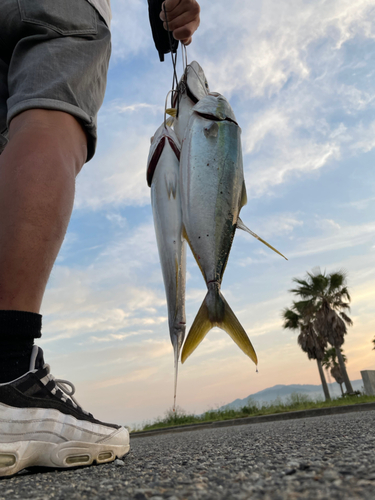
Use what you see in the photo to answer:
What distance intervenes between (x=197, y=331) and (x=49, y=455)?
37.1 inches

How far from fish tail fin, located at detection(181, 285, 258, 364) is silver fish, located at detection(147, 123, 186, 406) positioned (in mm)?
73

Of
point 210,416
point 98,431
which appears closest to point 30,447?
point 98,431

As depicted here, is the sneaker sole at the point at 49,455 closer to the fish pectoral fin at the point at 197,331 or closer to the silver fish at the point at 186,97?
the fish pectoral fin at the point at 197,331

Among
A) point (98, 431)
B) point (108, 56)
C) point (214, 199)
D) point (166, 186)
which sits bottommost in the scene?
point (98, 431)

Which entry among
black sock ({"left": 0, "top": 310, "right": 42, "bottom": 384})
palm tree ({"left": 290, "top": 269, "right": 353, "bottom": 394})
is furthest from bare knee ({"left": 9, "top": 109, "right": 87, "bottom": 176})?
palm tree ({"left": 290, "top": 269, "right": 353, "bottom": 394})

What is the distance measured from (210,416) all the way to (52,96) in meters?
10.2

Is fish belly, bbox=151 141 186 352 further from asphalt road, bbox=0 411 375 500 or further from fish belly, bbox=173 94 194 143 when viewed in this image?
asphalt road, bbox=0 411 375 500

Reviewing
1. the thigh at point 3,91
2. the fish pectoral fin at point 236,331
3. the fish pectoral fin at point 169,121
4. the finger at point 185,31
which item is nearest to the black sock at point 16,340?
the fish pectoral fin at point 236,331

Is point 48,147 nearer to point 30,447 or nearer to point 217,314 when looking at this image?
point 30,447

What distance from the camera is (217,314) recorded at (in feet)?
6.23

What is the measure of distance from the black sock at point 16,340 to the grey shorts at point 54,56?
2.59ft

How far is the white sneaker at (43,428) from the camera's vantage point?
41.9 inches

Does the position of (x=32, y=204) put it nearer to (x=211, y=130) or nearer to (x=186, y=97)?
(x=211, y=130)

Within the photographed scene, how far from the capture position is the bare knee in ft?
4.26
